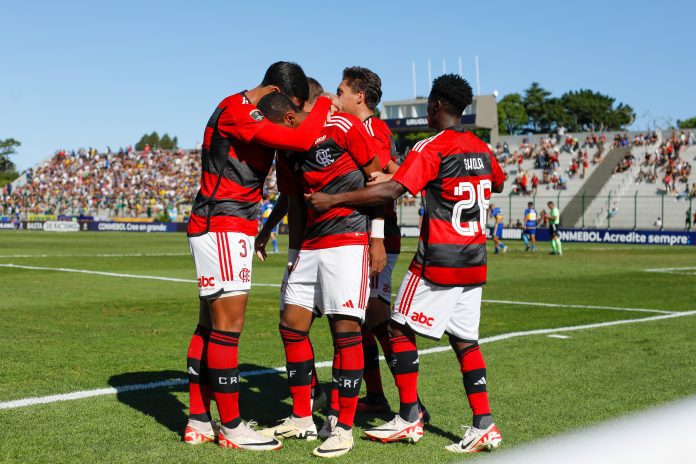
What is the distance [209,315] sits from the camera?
500cm

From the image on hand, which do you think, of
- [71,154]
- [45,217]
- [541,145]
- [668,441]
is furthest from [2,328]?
[71,154]

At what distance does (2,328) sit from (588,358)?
251 inches

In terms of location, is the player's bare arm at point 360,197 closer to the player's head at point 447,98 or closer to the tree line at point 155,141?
the player's head at point 447,98

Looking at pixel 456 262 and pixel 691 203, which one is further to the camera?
pixel 691 203

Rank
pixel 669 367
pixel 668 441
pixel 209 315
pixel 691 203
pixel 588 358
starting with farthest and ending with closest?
pixel 691 203
pixel 588 358
pixel 669 367
pixel 209 315
pixel 668 441

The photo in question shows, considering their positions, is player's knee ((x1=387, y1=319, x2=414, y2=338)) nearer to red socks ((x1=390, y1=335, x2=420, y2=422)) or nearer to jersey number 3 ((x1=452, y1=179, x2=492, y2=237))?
red socks ((x1=390, y1=335, x2=420, y2=422))

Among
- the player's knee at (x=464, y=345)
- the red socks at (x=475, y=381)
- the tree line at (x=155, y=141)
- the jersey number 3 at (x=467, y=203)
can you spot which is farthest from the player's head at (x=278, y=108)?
the tree line at (x=155, y=141)

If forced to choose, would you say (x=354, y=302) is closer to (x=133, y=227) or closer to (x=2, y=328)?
(x=2, y=328)

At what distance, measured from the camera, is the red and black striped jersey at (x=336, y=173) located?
4.79 metres

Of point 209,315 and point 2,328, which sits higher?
point 209,315

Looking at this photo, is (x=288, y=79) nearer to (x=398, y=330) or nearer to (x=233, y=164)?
(x=233, y=164)

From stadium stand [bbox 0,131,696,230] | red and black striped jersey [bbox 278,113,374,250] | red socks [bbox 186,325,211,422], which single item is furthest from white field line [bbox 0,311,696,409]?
stadium stand [bbox 0,131,696,230]

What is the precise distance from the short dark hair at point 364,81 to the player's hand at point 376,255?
99cm

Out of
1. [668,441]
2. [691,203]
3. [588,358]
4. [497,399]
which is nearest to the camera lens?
[668,441]
